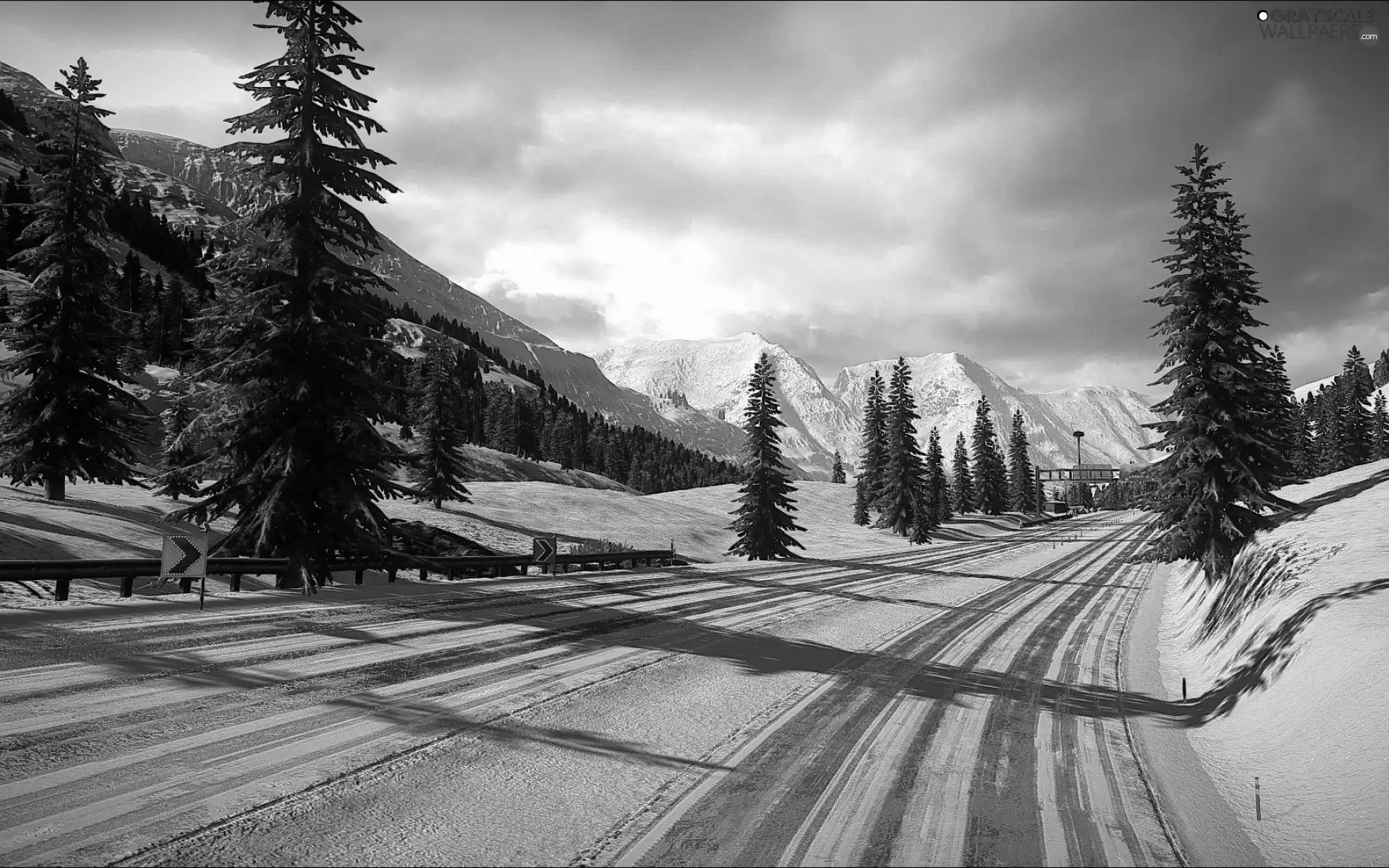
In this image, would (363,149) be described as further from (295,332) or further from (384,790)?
(384,790)

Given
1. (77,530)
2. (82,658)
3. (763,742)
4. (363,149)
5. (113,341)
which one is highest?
(363,149)

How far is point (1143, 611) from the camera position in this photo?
2134 centimetres

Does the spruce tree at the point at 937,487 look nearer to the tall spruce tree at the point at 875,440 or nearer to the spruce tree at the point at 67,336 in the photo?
the tall spruce tree at the point at 875,440

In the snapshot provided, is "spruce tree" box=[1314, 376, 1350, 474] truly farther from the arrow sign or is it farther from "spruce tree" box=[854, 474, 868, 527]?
the arrow sign

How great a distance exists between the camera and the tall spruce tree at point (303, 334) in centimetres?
1535

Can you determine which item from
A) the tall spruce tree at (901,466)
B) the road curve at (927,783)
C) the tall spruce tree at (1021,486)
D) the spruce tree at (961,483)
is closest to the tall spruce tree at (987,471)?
the spruce tree at (961,483)

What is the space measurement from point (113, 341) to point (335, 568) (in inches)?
669

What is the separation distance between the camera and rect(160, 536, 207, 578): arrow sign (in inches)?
501

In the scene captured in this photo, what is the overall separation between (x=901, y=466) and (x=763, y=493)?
26792 mm

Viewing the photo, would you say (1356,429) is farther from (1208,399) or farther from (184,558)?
(184,558)

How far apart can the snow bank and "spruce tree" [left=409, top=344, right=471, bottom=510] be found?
147 ft

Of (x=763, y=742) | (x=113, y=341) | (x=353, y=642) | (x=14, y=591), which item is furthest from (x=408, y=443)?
(x=763, y=742)

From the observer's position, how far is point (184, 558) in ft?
42.2

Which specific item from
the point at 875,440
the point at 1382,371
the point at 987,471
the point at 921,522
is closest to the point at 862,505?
the point at 875,440
